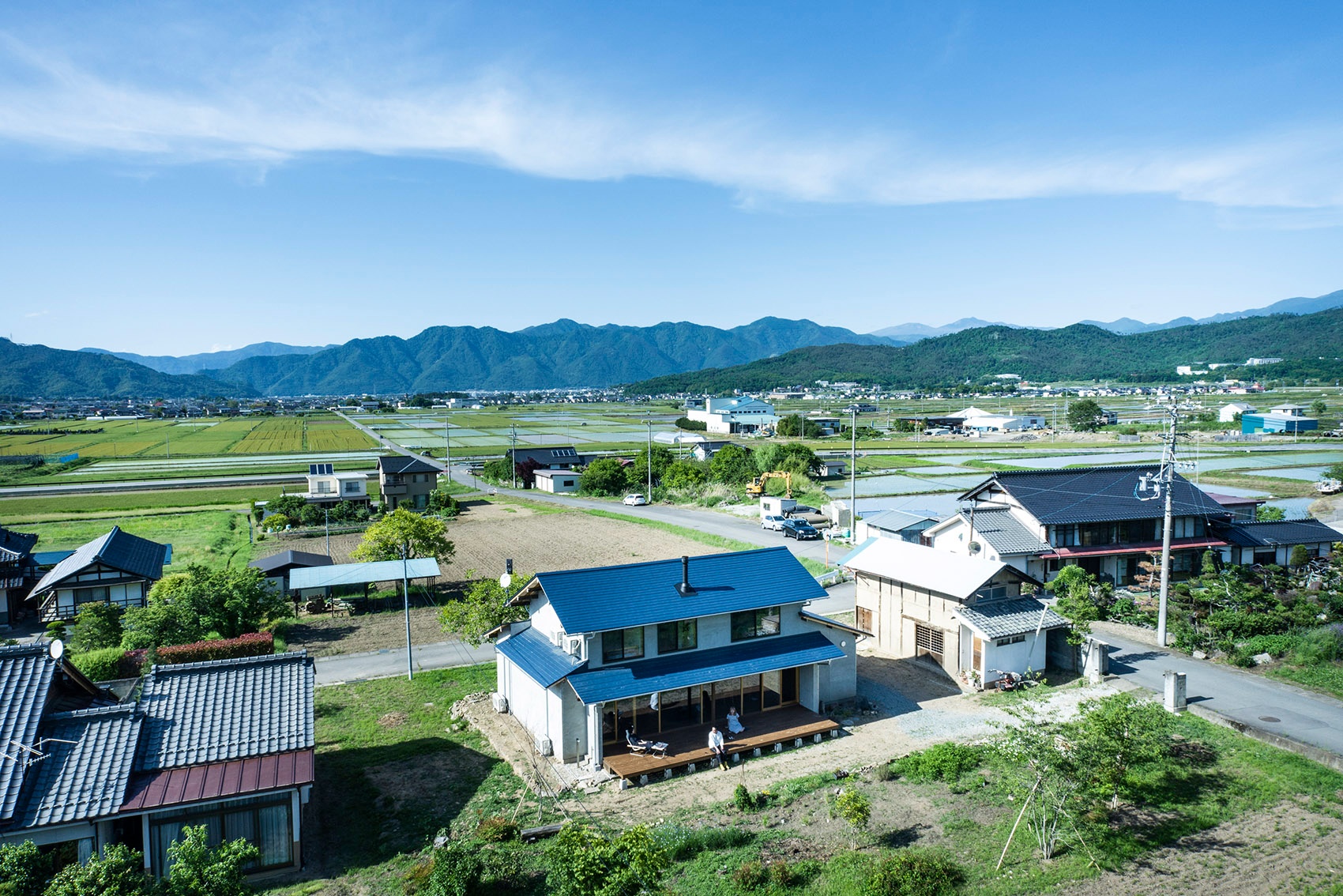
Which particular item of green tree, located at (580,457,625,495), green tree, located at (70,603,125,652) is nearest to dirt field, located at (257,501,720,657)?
green tree, located at (70,603,125,652)

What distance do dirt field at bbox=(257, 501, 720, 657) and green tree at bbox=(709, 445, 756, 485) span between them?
14.4 metres

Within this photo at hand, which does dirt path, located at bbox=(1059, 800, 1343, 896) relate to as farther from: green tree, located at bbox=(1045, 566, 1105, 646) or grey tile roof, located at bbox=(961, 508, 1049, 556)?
grey tile roof, located at bbox=(961, 508, 1049, 556)

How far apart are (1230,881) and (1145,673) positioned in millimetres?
11256

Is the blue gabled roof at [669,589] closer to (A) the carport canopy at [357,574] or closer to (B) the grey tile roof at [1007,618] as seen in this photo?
(B) the grey tile roof at [1007,618]

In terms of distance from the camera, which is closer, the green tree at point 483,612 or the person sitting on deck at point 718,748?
the person sitting on deck at point 718,748

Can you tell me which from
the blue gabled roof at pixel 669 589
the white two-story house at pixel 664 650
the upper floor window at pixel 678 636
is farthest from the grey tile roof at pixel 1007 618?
the upper floor window at pixel 678 636

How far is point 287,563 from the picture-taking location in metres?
34.6

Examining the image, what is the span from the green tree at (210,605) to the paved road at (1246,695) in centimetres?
2896

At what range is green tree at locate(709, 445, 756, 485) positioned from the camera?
216 ft

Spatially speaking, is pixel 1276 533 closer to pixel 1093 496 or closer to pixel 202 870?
pixel 1093 496

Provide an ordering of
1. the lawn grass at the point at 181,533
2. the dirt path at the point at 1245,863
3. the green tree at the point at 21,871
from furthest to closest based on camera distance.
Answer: the lawn grass at the point at 181,533, the dirt path at the point at 1245,863, the green tree at the point at 21,871

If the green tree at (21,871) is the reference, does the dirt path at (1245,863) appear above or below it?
below

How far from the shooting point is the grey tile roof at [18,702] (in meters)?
12.3

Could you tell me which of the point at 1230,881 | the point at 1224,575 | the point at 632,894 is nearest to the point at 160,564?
the point at 632,894
